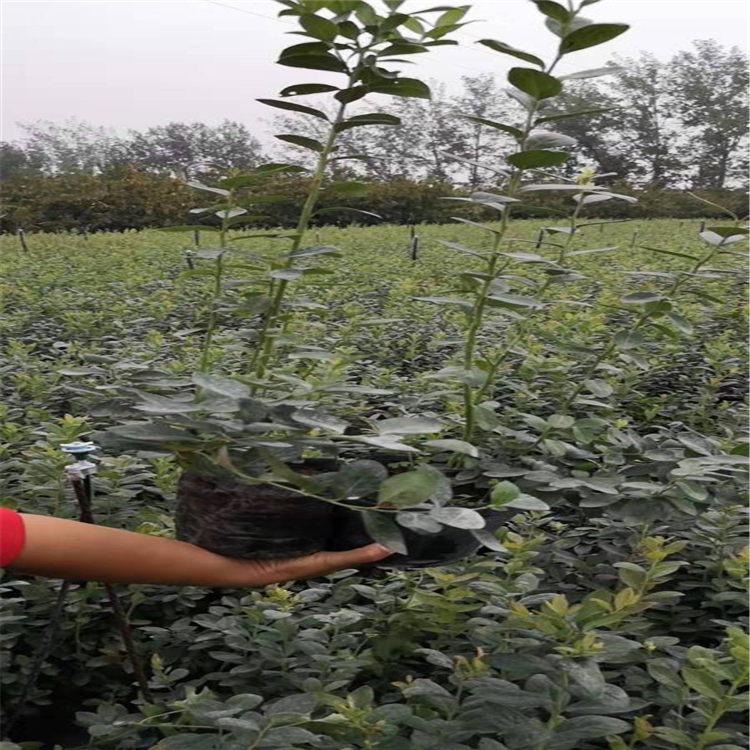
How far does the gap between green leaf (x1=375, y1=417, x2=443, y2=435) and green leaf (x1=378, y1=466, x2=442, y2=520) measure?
5 centimetres

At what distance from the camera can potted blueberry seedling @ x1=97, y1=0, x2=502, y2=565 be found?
867 mm

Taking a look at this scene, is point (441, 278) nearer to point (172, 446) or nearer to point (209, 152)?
point (172, 446)

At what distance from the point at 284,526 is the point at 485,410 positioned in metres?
0.38

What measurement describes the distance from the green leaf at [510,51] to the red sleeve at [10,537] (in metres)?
0.82

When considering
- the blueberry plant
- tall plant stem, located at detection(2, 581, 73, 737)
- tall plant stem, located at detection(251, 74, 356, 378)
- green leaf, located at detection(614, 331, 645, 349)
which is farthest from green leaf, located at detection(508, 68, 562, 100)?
tall plant stem, located at detection(2, 581, 73, 737)

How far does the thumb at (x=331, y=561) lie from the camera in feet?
3.17

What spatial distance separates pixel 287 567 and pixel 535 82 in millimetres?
717

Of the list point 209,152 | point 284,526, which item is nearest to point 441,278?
point 284,526

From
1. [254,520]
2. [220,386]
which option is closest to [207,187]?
[220,386]

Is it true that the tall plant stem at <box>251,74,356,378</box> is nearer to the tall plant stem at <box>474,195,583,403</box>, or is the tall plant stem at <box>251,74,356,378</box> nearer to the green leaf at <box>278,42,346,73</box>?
the green leaf at <box>278,42,346,73</box>

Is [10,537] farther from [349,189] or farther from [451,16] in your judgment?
[451,16]

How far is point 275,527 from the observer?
96 centimetres

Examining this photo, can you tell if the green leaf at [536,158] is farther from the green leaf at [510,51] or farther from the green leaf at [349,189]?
the green leaf at [349,189]

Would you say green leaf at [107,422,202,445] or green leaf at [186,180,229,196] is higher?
green leaf at [186,180,229,196]
